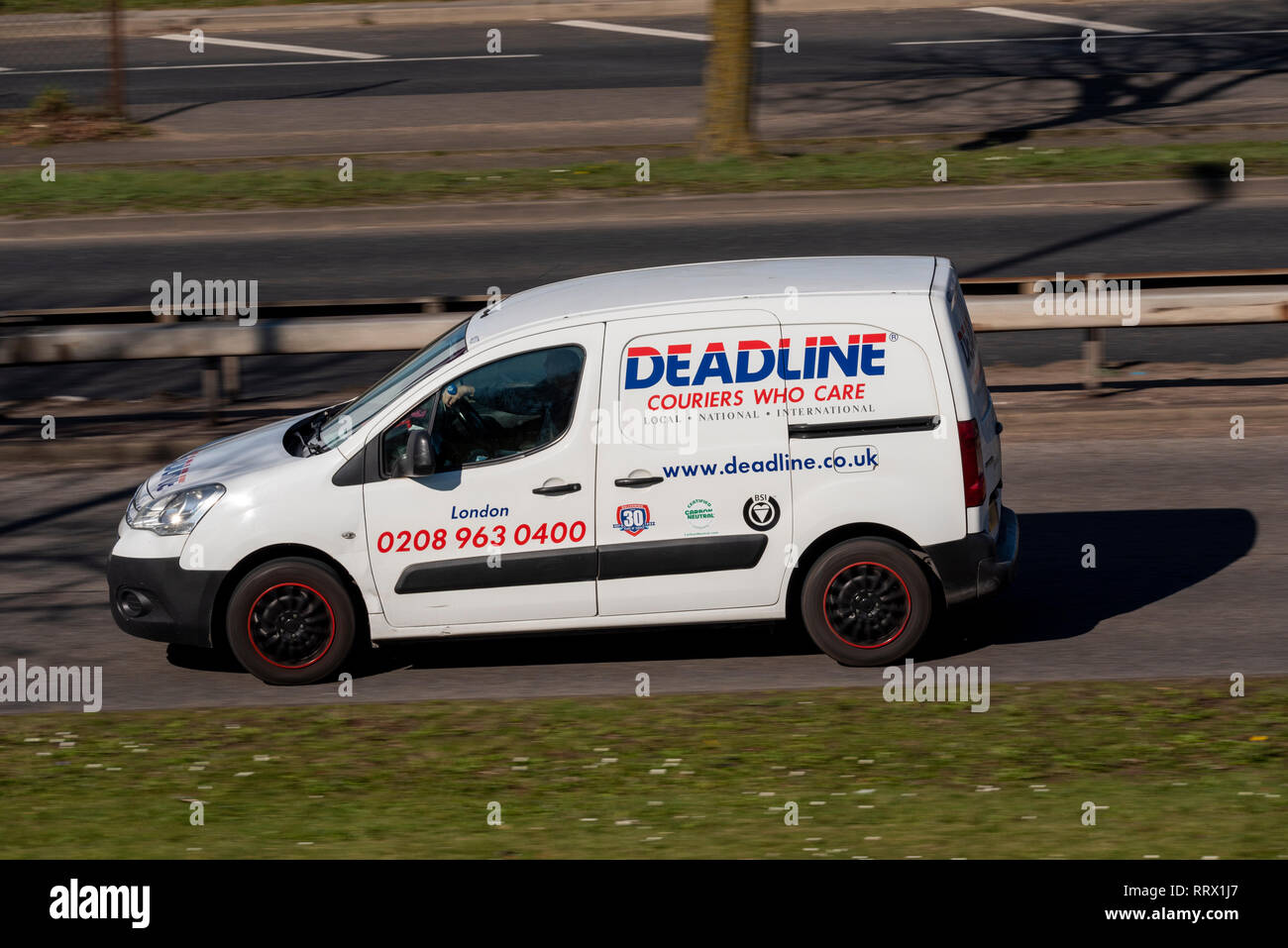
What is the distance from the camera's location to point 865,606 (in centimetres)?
806

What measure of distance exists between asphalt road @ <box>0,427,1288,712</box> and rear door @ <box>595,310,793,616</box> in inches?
21.4

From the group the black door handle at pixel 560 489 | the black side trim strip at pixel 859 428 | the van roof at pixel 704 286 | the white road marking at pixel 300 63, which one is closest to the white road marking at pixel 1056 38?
the white road marking at pixel 300 63

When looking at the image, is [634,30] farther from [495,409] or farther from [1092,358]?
[495,409]

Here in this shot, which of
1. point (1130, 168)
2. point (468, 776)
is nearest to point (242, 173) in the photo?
point (1130, 168)

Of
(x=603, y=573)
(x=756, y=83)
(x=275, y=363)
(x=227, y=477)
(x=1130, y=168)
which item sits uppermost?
(x=756, y=83)

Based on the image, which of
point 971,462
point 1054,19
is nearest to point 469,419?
point 971,462

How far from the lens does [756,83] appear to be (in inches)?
946

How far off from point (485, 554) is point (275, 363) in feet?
24.4

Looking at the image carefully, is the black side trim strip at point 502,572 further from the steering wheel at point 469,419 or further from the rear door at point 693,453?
the steering wheel at point 469,419

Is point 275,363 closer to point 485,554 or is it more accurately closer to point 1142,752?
point 485,554

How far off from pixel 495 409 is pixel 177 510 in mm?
1649

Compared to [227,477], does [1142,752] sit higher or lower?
lower

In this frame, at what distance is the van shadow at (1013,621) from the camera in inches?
337

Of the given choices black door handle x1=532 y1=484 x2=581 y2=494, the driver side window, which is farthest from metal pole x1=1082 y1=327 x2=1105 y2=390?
black door handle x1=532 y1=484 x2=581 y2=494
